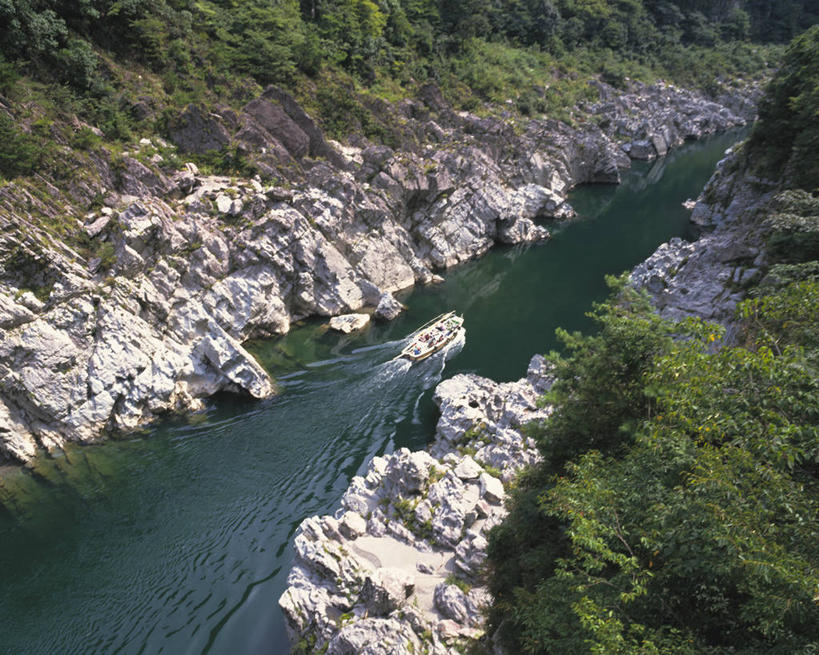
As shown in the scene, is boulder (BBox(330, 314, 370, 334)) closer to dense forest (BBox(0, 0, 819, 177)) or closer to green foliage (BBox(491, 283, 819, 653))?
dense forest (BBox(0, 0, 819, 177))

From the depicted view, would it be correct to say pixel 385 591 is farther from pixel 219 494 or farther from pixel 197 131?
pixel 197 131

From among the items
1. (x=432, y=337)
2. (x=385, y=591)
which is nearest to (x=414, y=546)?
(x=385, y=591)

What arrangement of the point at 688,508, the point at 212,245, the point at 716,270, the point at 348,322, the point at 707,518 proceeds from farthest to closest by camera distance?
the point at 348,322
the point at 212,245
the point at 716,270
the point at 688,508
the point at 707,518

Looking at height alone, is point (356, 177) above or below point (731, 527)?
above

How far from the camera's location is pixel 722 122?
95.0 meters

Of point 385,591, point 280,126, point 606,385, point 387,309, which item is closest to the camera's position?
point 606,385

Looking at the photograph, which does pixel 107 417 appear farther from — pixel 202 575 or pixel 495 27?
pixel 495 27

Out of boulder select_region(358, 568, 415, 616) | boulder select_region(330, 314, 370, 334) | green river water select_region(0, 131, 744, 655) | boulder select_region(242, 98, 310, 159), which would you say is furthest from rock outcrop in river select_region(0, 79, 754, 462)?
boulder select_region(358, 568, 415, 616)

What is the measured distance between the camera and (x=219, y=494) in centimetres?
2242

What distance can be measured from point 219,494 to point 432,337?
16731 mm

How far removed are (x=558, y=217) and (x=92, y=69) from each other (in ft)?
155

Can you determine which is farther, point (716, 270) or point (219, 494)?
point (716, 270)

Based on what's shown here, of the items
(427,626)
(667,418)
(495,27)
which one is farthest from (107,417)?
(495,27)

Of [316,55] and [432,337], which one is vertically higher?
[316,55]
